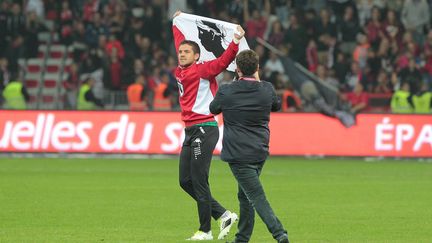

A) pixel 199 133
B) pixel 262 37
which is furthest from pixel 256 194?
pixel 262 37

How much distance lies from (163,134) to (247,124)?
53.2 feet

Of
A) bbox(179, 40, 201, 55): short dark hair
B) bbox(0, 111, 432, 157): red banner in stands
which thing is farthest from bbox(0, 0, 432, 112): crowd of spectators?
bbox(179, 40, 201, 55): short dark hair

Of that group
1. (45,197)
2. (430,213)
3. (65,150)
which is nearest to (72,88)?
(65,150)

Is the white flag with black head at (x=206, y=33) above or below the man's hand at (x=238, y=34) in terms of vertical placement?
below

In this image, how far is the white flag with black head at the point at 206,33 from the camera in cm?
1376

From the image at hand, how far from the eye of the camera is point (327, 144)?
91.6 feet

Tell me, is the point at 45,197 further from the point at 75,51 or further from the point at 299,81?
the point at 75,51

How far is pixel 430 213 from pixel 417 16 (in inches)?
750

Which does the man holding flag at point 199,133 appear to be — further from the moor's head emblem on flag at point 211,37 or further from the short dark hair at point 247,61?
the short dark hair at point 247,61

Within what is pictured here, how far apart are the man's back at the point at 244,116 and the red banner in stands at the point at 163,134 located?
1597 cm

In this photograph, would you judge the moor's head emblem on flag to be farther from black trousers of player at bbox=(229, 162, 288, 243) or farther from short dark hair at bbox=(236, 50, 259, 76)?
black trousers of player at bbox=(229, 162, 288, 243)

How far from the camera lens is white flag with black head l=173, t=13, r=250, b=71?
13.8m

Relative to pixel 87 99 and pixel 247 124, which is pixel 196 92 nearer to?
pixel 247 124

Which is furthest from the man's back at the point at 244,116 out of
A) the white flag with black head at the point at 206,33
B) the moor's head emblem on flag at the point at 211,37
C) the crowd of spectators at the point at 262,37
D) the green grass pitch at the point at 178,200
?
the crowd of spectators at the point at 262,37
